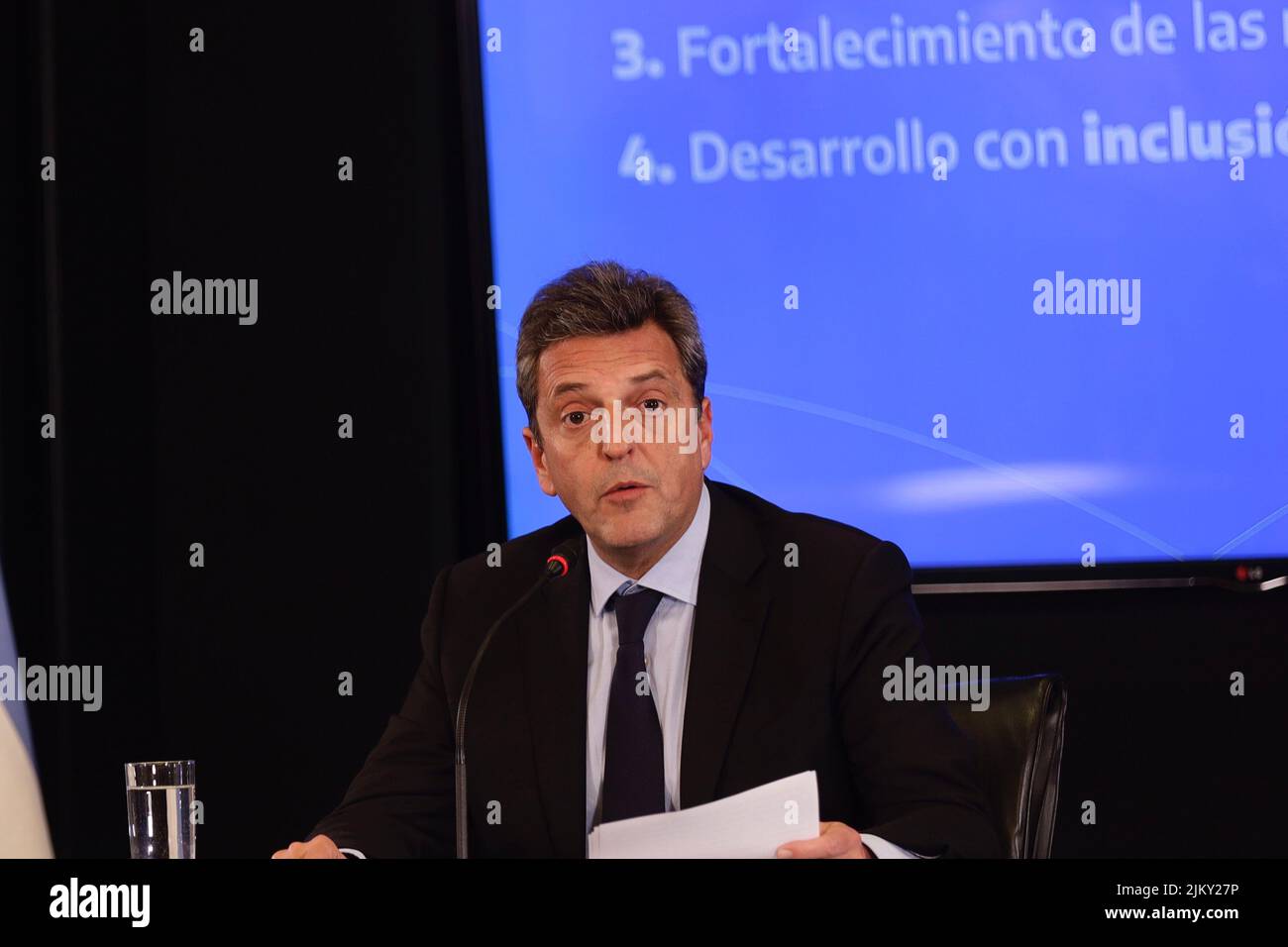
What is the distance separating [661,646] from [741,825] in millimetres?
645

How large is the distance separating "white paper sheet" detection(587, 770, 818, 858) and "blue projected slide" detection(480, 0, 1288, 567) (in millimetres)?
1682

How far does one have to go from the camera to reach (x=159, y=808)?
156 cm

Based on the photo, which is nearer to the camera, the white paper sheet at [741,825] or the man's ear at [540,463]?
the white paper sheet at [741,825]

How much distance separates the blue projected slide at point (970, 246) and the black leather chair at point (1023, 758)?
110cm

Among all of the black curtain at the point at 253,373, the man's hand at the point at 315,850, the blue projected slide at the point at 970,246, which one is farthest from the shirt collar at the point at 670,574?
the black curtain at the point at 253,373

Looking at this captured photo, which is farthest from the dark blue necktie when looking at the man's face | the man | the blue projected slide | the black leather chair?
the blue projected slide

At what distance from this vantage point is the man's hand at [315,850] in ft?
5.83

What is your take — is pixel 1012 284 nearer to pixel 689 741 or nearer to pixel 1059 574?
pixel 1059 574

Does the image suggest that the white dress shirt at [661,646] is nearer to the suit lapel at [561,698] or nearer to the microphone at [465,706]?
the suit lapel at [561,698]

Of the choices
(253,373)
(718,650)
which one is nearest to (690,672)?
(718,650)

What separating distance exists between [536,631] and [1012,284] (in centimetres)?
148

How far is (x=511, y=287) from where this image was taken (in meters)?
3.37

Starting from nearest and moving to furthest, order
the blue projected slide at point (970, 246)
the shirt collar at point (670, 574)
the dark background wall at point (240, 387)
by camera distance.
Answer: the shirt collar at point (670, 574) < the blue projected slide at point (970, 246) < the dark background wall at point (240, 387)

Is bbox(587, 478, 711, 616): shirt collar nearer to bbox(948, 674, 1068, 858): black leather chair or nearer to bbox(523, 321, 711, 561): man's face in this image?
bbox(523, 321, 711, 561): man's face
